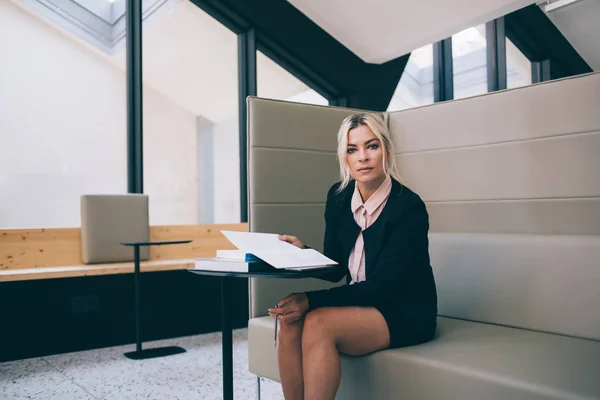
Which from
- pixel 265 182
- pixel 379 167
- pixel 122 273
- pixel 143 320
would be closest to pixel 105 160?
pixel 122 273

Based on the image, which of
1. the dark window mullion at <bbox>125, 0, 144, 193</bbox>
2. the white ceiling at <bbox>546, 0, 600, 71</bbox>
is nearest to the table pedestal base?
the dark window mullion at <bbox>125, 0, 144, 193</bbox>

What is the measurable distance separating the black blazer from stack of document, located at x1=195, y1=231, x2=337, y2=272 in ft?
0.44

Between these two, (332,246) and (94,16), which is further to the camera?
(94,16)

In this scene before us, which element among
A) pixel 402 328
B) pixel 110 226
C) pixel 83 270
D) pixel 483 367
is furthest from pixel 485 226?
pixel 110 226

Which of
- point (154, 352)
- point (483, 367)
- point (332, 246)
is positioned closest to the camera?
point (483, 367)

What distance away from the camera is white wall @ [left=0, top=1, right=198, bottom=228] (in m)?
3.57

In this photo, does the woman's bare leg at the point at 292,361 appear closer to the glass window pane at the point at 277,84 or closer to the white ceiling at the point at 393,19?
the glass window pane at the point at 277,84

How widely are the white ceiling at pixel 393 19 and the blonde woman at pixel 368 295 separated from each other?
295 cm

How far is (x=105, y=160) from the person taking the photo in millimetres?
3957

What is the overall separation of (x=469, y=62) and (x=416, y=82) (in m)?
0.63

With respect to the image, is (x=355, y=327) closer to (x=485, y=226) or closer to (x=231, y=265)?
(x=231, y=265)

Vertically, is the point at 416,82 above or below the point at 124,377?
above

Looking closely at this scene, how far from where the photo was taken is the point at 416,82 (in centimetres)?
562

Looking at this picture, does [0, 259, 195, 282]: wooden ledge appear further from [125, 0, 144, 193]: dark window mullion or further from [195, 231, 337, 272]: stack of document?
[195, 231, 337, 272]: stack of document
